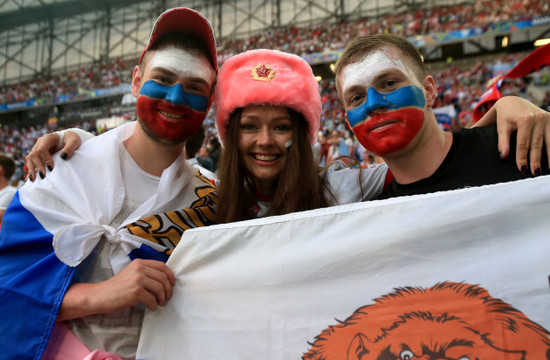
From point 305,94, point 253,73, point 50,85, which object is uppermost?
point 253,73

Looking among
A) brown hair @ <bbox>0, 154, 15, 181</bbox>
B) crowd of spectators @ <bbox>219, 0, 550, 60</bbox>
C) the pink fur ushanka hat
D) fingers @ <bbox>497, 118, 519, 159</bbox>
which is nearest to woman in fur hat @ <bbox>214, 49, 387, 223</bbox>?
the pink fur ushanka hat

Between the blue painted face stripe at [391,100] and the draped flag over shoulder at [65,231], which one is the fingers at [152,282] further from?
the blue painted face stripe at [391,100]

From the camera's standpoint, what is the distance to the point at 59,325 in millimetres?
1433

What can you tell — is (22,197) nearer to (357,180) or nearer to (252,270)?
(252,270)

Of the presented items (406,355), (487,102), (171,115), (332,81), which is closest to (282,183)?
(171,115)

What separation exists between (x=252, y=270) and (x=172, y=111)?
82 cm

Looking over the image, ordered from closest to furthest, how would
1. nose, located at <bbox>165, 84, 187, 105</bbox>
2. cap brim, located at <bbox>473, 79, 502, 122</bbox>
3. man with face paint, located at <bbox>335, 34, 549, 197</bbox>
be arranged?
man with face paint, located at <bbox>335, 34, 549, 197</bbox> → nose, located at <bbox>165, 84, 187, 105</bbox> → cap brim, located at <bbox>473, 79, 502, 122</bbox>

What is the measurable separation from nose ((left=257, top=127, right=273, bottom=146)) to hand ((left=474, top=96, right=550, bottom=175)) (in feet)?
3.01

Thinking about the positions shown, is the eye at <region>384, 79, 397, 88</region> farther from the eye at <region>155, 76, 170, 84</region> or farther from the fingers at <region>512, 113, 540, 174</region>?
the eye at <region>155, 76, 170, 84</region>

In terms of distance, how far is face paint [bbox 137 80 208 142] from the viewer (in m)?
1.75

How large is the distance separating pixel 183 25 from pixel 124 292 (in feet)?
4.05

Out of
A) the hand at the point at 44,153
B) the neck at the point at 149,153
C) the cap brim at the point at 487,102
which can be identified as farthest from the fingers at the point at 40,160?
the cap brim at the point at 487,102

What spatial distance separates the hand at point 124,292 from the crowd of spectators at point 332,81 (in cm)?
557

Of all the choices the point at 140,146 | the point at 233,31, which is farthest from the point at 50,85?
the point at 140,146
